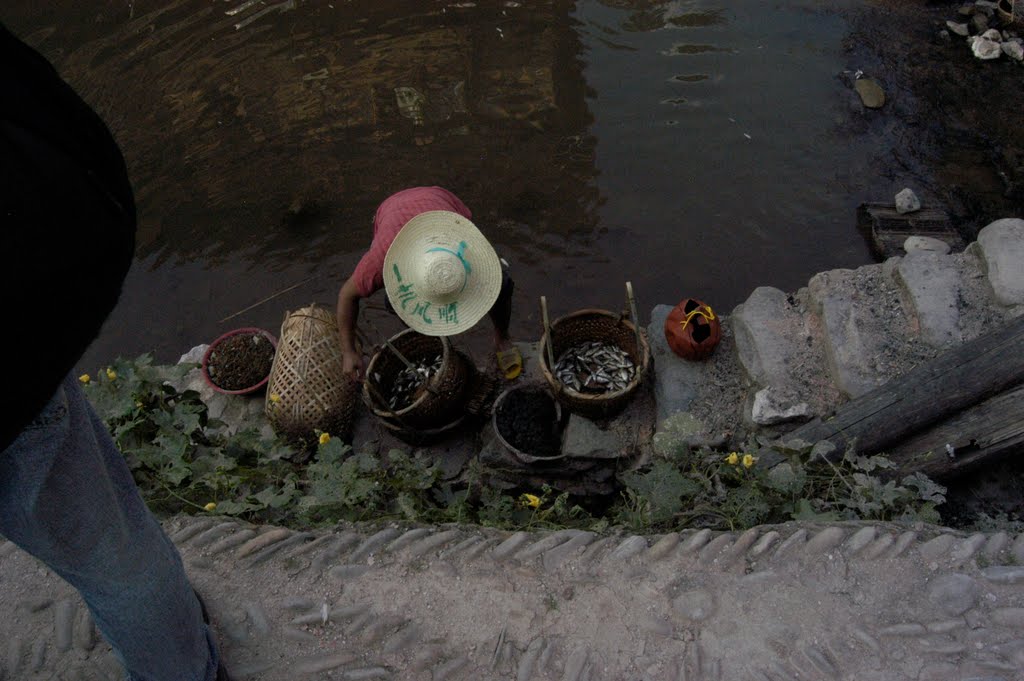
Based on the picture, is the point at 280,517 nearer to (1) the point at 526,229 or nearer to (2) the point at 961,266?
(1) the point at 526,229

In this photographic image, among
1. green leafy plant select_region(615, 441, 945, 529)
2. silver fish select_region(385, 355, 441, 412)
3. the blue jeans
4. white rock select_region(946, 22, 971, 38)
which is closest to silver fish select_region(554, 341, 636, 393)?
silver fish select_region(385, 355, 441, 412)

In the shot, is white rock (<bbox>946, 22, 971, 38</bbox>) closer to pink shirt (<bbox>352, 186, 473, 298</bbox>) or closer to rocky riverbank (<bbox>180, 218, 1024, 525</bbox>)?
rocky riverbank (<bbox>180, 218, 1024, 525</bbox>)

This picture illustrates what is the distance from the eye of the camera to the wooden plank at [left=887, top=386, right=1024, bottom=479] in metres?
3.39

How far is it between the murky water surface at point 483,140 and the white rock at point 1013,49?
1.53 meters

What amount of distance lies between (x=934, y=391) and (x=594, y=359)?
2.03m

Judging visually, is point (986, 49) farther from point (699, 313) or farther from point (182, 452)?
point (182, 452)

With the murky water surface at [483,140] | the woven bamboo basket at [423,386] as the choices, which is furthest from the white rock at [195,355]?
the woven bamboo basket at [423,386]

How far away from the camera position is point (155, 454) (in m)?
3.71

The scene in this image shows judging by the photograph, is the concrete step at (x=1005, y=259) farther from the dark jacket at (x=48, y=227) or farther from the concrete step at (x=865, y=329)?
the dark jacket at (x=48, y=227)

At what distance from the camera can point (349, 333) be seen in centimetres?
459

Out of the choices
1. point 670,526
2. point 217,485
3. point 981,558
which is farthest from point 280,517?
point 981,558

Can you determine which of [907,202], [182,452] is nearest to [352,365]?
[182,452]

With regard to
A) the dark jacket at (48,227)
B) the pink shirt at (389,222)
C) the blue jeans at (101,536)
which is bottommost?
A: the pink shirt at (389,222)

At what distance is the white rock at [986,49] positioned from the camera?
277 inches
